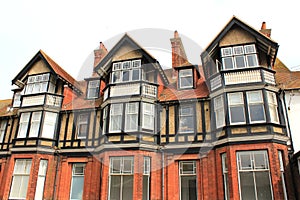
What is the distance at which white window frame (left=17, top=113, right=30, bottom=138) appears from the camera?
20.4 metres

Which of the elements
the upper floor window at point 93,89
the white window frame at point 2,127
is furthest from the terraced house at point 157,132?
the upper floor window at point 93,89

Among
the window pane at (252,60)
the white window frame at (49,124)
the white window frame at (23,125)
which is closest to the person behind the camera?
the window pane at (252,60)

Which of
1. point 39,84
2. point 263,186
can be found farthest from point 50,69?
point 263,186

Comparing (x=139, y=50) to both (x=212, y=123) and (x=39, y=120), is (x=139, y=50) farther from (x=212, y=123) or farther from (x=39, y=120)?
(x=39, y=120)

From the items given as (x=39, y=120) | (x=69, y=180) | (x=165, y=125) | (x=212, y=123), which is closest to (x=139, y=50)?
(x=165, y=125)

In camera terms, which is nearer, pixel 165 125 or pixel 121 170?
pixel 121 170

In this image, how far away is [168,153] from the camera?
17.5 metres

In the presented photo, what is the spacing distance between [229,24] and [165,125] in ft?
26.1

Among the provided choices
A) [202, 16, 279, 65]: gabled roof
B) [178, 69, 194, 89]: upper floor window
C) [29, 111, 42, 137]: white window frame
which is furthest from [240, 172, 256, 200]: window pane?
[29, 111, 42, 137]: white window frame

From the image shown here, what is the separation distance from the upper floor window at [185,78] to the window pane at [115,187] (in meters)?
8.12

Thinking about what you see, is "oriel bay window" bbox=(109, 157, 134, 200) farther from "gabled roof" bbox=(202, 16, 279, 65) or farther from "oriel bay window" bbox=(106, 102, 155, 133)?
"gabled roof" bbox=(202, 16, 279, 65)

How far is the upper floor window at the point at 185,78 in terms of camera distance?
20122 mm

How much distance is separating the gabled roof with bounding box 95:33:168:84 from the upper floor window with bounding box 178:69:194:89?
141cm

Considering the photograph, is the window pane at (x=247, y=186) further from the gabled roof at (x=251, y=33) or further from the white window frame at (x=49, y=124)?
the white window frame at (x=49, y=124)
